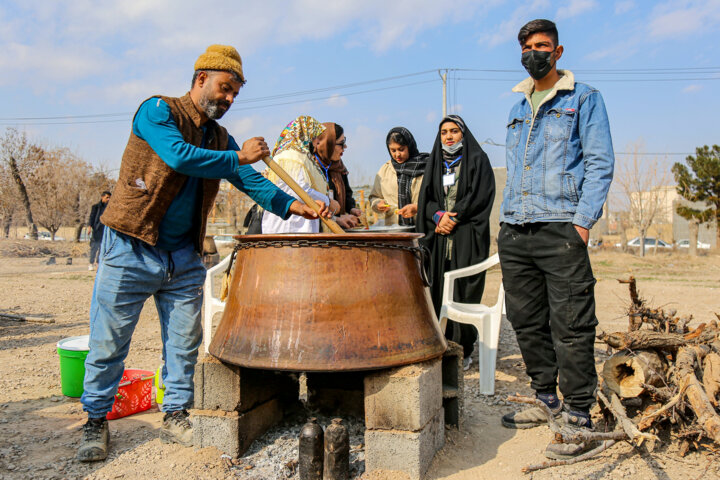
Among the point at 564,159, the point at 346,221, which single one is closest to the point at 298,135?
the point at 346,221

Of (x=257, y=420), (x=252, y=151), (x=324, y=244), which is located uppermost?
(x=252, y=151)

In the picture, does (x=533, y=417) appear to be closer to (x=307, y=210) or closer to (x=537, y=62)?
(x=307, y=210)

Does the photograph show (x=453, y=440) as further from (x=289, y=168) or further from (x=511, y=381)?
(x=289, y=168)

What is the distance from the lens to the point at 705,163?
83.8 ft

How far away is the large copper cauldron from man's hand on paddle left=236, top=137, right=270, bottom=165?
1.29ft

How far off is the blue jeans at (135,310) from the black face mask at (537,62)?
219 centimetres

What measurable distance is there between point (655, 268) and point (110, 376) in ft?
59.2

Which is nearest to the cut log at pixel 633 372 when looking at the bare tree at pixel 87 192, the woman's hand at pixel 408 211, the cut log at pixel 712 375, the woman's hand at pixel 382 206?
the cut log at pixel 712 375

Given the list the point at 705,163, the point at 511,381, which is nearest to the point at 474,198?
the point at 511,381

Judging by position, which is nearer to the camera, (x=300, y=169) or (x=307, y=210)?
(x=307, y=210)

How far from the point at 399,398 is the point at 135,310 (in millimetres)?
1507

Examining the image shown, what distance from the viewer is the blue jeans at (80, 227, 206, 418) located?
108 inches

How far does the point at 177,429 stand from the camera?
9.44 feet

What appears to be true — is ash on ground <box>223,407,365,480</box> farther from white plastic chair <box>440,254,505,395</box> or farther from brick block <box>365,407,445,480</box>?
white plastic chair <box>440,254,505,395</box>
